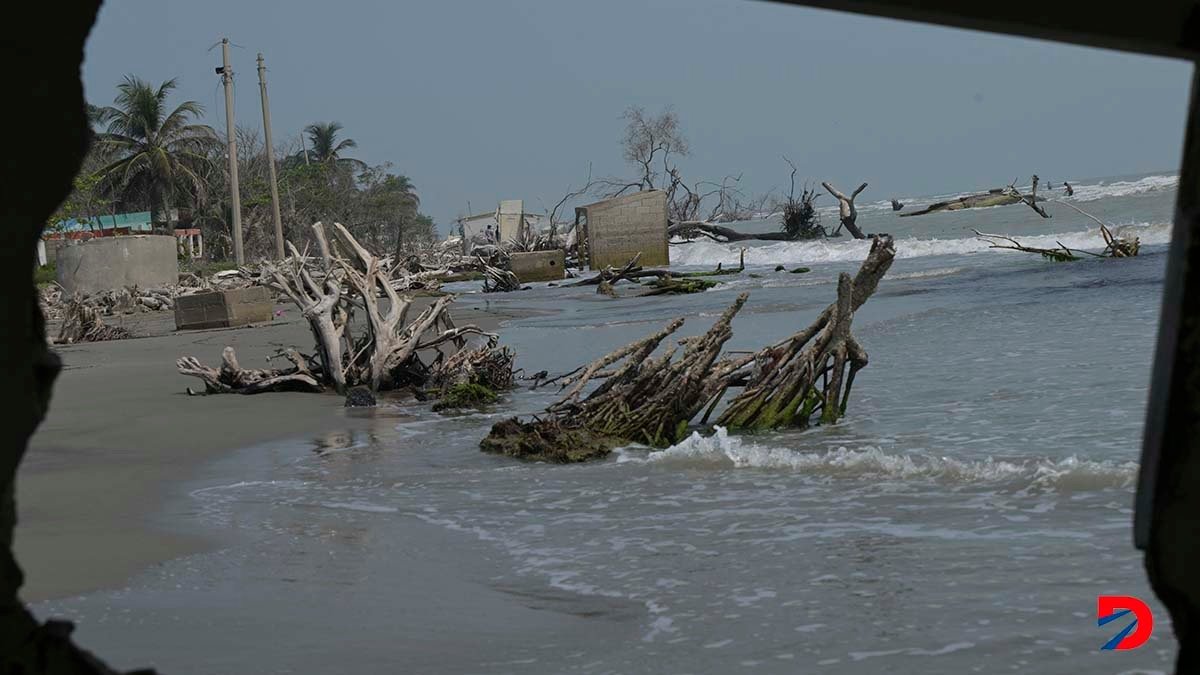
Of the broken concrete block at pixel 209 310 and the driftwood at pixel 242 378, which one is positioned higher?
the broken concrete block at pixel 209 310

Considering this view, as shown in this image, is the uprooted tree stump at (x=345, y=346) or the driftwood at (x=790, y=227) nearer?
the uprooted tree stump at (x=345, y=346)

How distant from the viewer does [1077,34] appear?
142 cm

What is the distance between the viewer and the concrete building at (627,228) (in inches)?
1791

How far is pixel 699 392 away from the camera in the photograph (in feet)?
32.1

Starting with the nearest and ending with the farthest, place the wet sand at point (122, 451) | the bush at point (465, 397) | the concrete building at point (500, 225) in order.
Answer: the wet sand at point (122, 451) → the bush at point (465, 397) → the concrete building at point (500, 225)

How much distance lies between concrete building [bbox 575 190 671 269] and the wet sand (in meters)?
26.7

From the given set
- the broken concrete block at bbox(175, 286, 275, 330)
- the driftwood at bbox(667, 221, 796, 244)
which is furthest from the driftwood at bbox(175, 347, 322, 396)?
the driftwood at bbox(667, 221, 796, 244)

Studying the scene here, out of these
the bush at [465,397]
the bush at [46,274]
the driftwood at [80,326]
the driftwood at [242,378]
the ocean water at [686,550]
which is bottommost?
the ocean water at [686,550]

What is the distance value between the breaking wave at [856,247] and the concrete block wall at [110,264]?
2415 centimetres

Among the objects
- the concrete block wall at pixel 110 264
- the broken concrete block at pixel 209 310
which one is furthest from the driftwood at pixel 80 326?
the concrete block wall at pixel 110 264

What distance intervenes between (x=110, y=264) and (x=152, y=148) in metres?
23.0

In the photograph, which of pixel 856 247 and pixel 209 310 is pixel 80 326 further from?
pixel 856 247

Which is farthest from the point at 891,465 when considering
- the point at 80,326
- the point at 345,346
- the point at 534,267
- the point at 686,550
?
the point at 534,267

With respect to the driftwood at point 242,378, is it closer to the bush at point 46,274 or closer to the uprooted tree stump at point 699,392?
the uprooted tree stump at point 699,392
